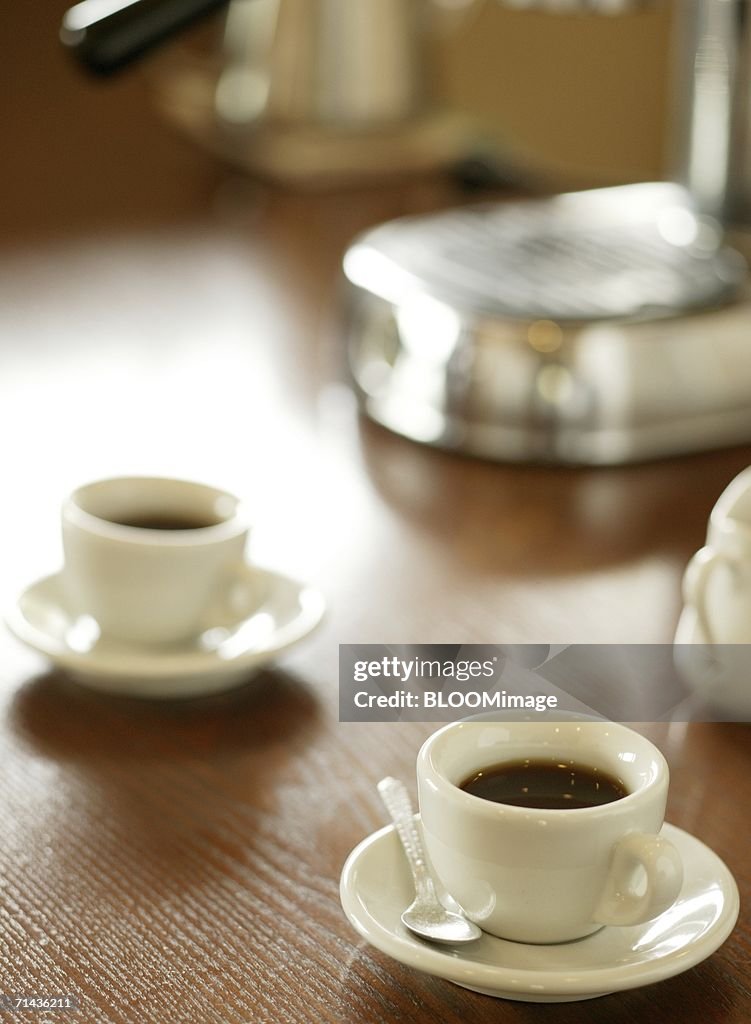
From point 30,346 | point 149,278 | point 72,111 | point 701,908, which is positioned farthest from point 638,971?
point 72,111

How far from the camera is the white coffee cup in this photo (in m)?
0.42

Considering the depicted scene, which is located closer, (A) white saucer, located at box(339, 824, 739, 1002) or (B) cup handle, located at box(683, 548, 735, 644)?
(A) white saucer, located at box(339, 824, 739, 1002)

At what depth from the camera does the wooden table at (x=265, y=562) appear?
1.52ft

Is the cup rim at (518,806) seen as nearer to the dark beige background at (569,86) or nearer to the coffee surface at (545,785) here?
the coffee surface at (545,785)

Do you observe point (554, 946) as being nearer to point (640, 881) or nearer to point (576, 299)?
point (640, 881)

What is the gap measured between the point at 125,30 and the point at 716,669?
42 cm

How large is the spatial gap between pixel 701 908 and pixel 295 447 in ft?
1.63

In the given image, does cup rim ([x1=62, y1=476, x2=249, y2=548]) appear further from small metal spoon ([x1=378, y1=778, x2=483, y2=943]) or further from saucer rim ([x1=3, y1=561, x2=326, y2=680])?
small metal spoon ([x1=378, y1=778, x2=483, y2=943])

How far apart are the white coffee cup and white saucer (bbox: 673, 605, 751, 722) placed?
0.16 m

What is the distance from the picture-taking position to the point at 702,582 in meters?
0.60

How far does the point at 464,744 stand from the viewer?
455 millimetres

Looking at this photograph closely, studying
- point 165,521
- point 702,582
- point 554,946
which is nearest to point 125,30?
point 165,521

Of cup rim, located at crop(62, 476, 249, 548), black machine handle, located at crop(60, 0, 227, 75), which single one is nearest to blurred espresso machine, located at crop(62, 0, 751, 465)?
black machine handle, located at crop(60, 0, 227, 75)

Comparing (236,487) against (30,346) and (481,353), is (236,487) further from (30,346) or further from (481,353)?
(30,346)
